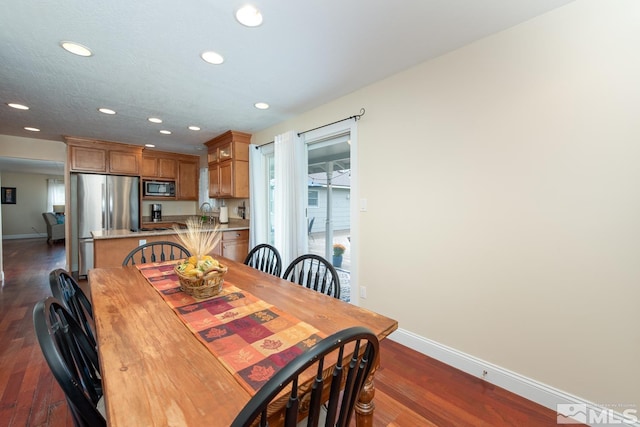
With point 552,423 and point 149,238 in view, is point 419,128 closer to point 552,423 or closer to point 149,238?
point 552,423

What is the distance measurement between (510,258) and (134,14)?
2768mm

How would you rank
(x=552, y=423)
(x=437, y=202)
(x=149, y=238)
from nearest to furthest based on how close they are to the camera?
(x=552, y=423) < (x=437, y=202) < (x=149, y=238)

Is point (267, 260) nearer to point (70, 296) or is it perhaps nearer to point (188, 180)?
point (70, 296)

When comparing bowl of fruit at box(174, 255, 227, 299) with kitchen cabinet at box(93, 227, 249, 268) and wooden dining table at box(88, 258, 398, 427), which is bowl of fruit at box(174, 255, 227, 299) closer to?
wooden dining table at box(88, 258, 398, 427)

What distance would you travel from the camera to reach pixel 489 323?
1.79 meters

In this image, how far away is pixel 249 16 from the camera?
1553mm

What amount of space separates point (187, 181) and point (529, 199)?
5.84 metres

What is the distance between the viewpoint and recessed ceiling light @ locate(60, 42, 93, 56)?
1.79 metres

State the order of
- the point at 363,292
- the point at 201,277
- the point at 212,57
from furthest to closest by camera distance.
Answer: the point at 363,292
the point at 212,57
the point at 201,277

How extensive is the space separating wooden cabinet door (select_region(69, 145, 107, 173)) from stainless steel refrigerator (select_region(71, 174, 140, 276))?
0.13 meters

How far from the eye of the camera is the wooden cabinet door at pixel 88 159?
4148 mm

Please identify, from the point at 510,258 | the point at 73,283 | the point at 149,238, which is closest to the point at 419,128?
the point at 510,258

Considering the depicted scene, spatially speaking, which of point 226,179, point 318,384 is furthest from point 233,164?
point 318,384

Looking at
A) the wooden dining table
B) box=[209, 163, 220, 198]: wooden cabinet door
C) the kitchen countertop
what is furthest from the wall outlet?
box=[209, 163, 220, 198]: wooden cabinet door
